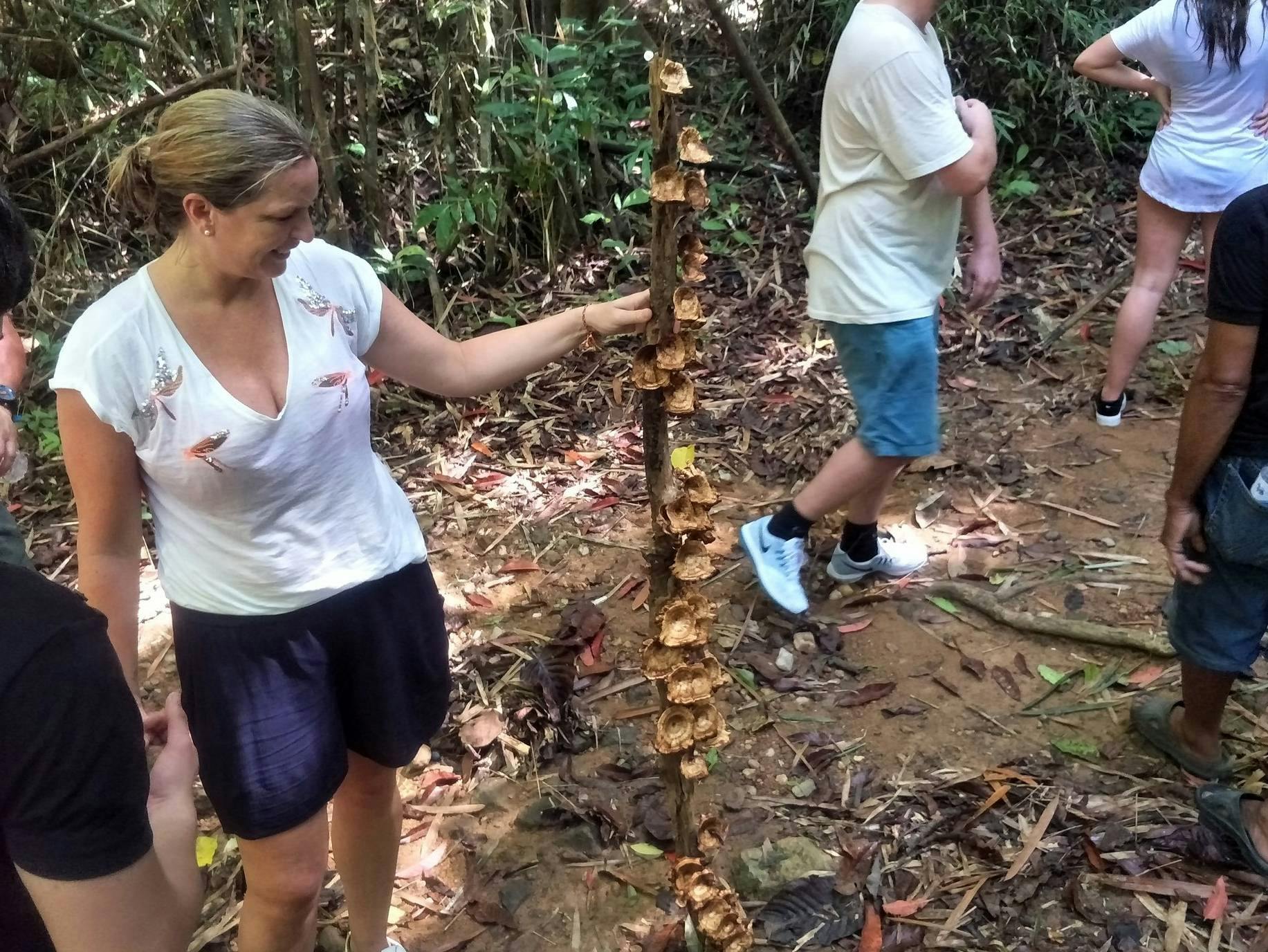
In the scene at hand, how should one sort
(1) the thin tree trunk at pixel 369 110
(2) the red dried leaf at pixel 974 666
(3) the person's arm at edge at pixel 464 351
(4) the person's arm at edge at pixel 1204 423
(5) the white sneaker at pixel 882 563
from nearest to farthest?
1. (3) the person's arm at edge at pixel 464 351
2. (4) the person's arm at edge at pixel 1204 423
3. (2) the red dried leaf at pixel 974 666
4. (5) the white sneaker at pixel 882 563
5. (1) the thin tree trunk at pixel 369 110

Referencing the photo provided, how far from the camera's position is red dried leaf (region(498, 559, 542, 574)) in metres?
3.85

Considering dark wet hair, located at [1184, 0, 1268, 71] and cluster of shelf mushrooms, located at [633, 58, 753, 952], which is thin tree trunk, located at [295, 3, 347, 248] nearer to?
cluster of shelf mushrooms, located at [633, 58, 753, 952]

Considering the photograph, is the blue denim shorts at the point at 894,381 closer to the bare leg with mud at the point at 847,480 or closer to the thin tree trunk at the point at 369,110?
the bare leg with mud at the point at 847,480

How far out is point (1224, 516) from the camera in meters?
2.28

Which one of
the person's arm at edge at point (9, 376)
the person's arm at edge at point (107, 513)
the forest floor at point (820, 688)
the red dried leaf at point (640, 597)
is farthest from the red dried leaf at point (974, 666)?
the person's arm at edge at point (9, 376)

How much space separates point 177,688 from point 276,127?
8.02 ft

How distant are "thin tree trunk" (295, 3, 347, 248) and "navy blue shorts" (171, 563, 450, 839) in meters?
3.09

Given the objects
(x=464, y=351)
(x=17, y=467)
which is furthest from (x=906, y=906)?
(x=17, y=467)

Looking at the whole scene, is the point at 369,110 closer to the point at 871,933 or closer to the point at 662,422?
the point at 662,422

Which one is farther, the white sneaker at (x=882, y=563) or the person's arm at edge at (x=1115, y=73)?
the person's arm at edge at (x=1115, y=73)

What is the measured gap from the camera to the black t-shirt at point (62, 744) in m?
0.98

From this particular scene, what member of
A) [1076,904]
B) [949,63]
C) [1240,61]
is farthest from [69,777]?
[949,63]

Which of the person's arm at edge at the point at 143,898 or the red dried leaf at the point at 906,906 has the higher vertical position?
the person's arm at edge at the point at 143,898

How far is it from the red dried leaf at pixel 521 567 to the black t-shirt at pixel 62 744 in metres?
2.75
